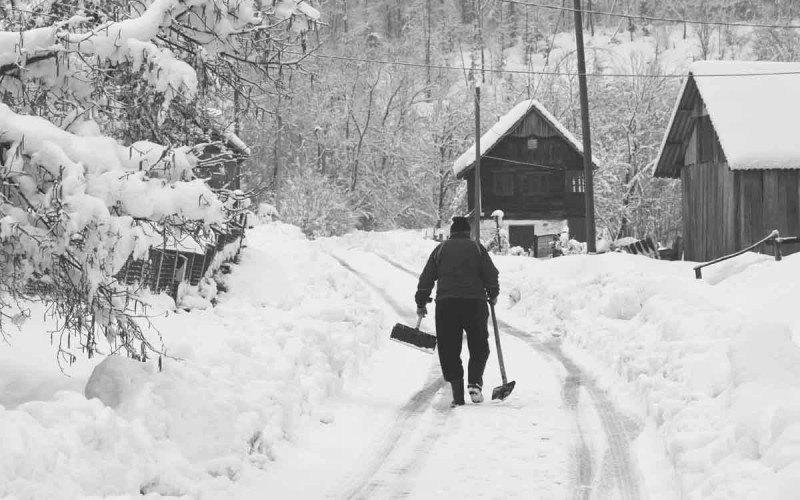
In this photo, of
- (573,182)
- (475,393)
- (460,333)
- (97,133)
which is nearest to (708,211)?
(460,333)

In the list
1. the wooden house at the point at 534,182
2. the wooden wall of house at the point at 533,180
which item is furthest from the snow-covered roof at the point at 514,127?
the wooden wall of house at the point at 533,180

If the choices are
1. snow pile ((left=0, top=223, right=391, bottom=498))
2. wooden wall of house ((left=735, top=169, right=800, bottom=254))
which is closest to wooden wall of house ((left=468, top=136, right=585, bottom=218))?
wooden wall of house ((left=735, top=169, right=800, bottom=254))

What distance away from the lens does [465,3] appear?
12044 cm

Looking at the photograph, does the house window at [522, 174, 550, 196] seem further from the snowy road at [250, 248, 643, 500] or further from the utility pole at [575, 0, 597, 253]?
the snowy road at [250, 248, 643, 500]

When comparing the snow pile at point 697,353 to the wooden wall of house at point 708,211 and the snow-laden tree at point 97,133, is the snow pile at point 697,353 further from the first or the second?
the wooden wall of house at point 708,211

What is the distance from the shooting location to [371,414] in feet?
26.1

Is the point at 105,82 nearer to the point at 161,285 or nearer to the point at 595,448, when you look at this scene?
the point at 595,448

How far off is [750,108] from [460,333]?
17.2m

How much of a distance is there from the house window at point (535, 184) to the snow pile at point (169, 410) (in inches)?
1482

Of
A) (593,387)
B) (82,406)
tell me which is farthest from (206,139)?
(593,387)

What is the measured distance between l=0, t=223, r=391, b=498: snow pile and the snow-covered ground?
0.01m

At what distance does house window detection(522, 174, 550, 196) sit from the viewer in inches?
1843

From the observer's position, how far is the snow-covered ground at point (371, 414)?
16.2ft

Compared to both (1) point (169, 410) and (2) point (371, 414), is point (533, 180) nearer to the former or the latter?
(2) point (371, 414)
